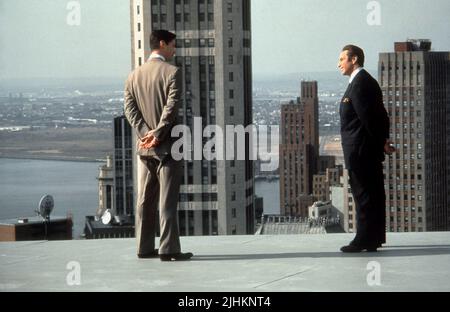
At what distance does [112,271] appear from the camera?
655 centimetres

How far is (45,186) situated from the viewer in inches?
2099

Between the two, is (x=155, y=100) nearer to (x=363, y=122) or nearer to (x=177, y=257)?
(x=177, y=257)

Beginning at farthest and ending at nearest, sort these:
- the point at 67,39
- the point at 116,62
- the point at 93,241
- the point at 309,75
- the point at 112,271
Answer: the point at 309,75 < the point at 67,39 < the point at 116,62 < the point at 93,241 < the point at 112,271

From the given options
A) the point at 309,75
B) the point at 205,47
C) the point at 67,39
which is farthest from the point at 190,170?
A: the point at 67,39

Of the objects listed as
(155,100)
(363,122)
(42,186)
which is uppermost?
(155,100)

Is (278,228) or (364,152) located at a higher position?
(364,152)

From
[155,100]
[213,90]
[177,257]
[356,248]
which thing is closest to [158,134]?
[155,100]

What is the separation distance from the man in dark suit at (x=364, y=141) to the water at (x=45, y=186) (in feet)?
119

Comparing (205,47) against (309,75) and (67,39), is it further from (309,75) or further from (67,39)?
(67,39)

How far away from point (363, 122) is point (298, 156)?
9870 cm

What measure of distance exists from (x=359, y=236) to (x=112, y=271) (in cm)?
178

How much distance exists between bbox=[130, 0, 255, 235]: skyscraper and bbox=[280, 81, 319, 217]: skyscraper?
25.3 feet

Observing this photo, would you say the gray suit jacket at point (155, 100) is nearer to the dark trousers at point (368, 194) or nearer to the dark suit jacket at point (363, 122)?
the dark suit jacket at point (363, 122)

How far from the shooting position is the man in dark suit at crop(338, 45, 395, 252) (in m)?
6.92
